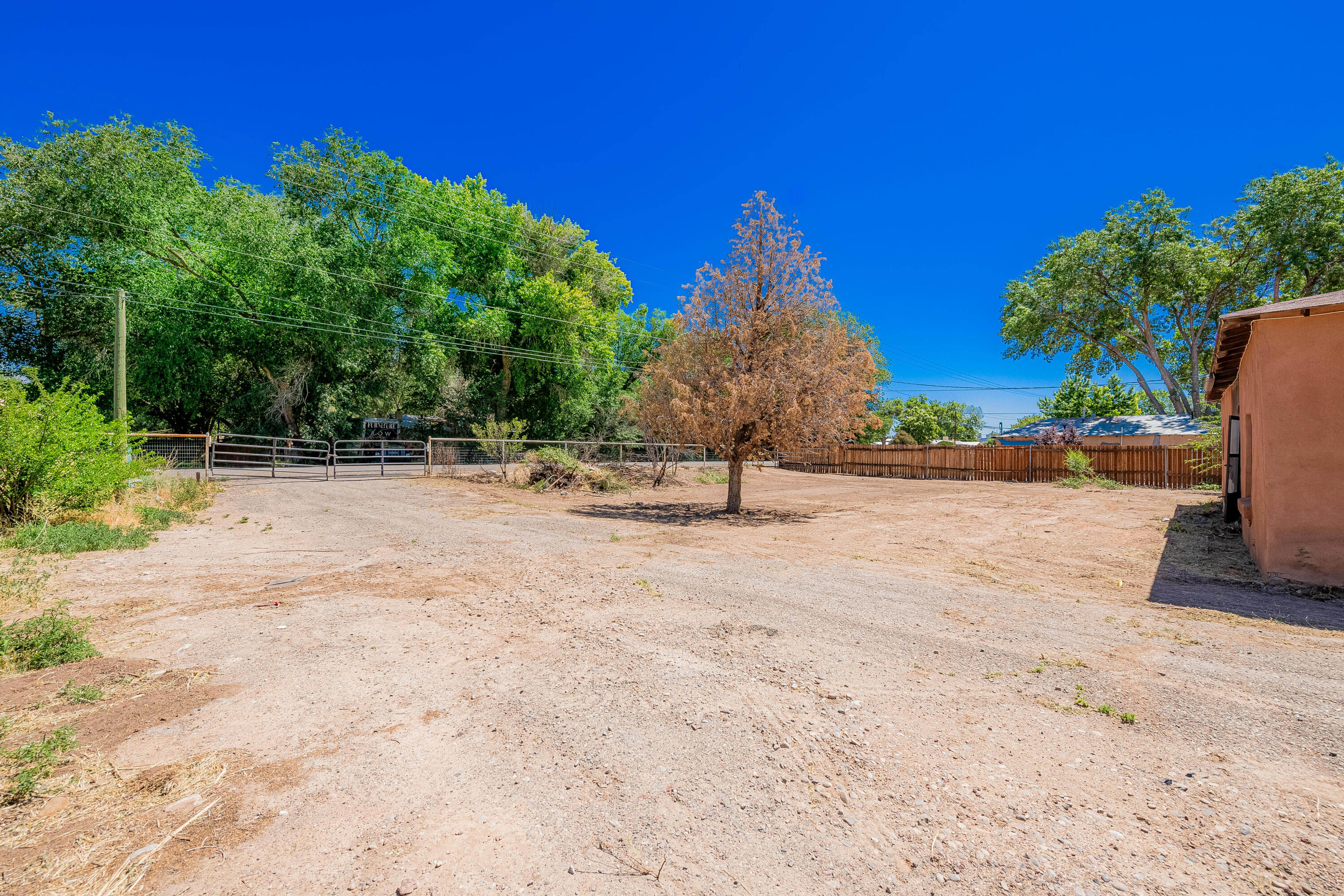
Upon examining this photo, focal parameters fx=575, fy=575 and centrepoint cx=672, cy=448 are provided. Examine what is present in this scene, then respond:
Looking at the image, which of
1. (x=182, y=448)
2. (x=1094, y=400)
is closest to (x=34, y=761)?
(x=182, y=448)

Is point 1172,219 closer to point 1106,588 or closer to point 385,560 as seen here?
point 1106,588

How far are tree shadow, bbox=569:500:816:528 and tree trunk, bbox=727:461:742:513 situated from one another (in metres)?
0.19

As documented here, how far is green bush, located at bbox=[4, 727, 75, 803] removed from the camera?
7.60ft

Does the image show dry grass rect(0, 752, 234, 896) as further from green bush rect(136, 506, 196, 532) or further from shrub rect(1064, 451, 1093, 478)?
shrub rect(1064, 451, 1093, 478)

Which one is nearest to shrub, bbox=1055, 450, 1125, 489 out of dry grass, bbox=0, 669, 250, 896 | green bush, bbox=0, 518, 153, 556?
dry grass, bbox=0, 669, 250, 896

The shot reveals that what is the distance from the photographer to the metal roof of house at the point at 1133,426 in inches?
1231

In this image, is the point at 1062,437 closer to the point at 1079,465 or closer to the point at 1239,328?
the point at 1079,465

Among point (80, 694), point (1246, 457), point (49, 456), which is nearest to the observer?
point (80, 694)

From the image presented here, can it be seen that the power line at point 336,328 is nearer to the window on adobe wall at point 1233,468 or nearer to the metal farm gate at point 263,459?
the metal farm gate at point 263,459

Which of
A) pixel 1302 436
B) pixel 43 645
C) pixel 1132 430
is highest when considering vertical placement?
pixel 1132 430

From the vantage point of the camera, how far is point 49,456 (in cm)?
823

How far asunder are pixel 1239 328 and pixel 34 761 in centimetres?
1218

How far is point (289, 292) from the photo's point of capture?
28594 millimetres

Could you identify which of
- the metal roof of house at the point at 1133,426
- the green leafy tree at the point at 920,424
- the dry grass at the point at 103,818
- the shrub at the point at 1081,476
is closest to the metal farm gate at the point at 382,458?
the dry grass at the point at 103,818
